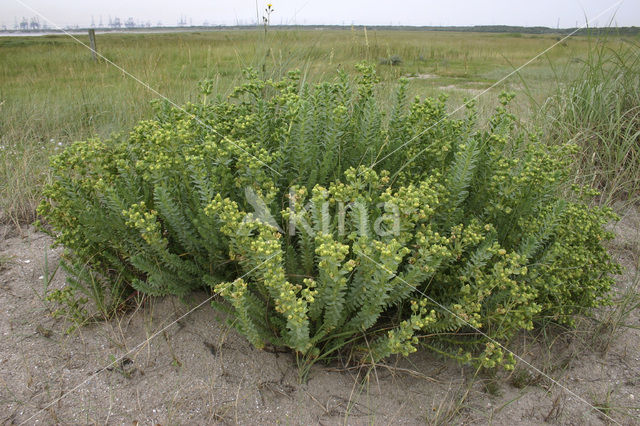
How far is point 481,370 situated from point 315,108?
1.61 meters

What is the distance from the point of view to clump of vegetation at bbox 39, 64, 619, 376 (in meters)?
1.96

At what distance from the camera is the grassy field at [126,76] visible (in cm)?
464

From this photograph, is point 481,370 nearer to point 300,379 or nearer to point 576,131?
point 300,379

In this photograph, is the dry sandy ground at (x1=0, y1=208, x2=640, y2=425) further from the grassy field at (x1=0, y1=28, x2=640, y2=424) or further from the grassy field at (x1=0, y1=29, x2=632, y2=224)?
the grassy field at (x1=0, y1=29, x2=632, y2=224)

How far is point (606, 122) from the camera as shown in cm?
475

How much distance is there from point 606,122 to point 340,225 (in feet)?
13.5

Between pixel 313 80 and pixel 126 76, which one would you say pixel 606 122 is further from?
pixel 126 76

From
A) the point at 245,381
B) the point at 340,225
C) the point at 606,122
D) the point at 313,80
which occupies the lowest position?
the point at 245,381

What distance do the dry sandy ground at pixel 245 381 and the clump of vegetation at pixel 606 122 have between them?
226 cm

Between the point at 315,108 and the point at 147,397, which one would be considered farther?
the point at 315,108

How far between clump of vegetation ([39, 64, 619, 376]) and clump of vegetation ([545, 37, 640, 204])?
2.18 meters

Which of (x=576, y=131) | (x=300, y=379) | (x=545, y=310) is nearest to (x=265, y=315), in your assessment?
(x=300, y=379)

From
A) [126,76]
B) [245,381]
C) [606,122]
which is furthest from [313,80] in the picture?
[245,381]

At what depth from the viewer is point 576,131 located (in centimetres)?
481
